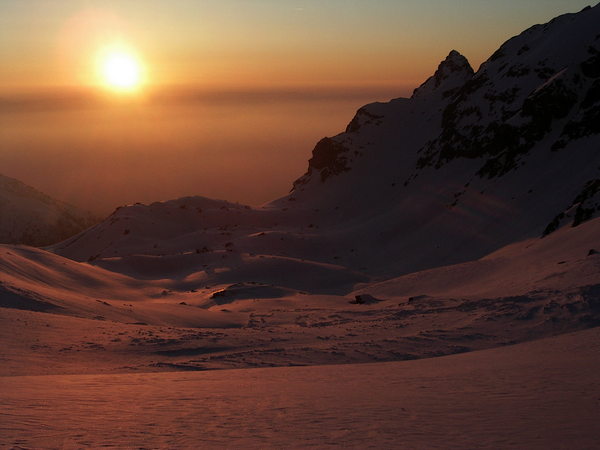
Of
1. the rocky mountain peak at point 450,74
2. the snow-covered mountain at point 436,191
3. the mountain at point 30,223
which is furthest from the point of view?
the mountain at point 30,223

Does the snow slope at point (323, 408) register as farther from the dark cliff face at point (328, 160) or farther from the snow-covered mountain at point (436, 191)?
the dark cliff face at point (328, 160)

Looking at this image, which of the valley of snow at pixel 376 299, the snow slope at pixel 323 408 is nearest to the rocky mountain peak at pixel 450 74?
the valley of snow at pixel 376 299

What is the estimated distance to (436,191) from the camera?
2844 inches

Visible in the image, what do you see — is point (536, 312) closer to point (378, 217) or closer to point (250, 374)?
point (250, 374)

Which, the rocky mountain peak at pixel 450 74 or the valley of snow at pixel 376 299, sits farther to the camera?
the rocky mountain peak at pixel 450 74

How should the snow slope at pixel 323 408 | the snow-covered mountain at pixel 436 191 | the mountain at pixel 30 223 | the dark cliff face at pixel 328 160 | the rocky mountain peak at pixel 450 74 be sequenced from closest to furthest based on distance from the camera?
the snow slope at pixel 323 408
the snow-covered mountain at pixel 436 191
the dark cliff face at pixel 328 160
the rocky mountain peak at pixel 450 74
the mountain at pixel 30 223

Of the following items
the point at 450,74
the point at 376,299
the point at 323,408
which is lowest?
the point at 323,408

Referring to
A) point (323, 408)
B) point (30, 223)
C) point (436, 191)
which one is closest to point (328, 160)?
point (436, 191)

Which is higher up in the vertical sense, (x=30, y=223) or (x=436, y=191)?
(x=30, y=223)

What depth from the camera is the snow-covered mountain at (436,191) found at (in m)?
55.6

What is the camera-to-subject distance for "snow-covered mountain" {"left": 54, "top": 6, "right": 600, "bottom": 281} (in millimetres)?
55625

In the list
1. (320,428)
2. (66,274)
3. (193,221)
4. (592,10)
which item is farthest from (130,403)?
(592,10)

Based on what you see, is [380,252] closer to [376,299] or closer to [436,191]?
[436,191]

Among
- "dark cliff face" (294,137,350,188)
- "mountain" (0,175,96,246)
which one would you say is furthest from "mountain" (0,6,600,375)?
"mountain" (0,175,96,246)
